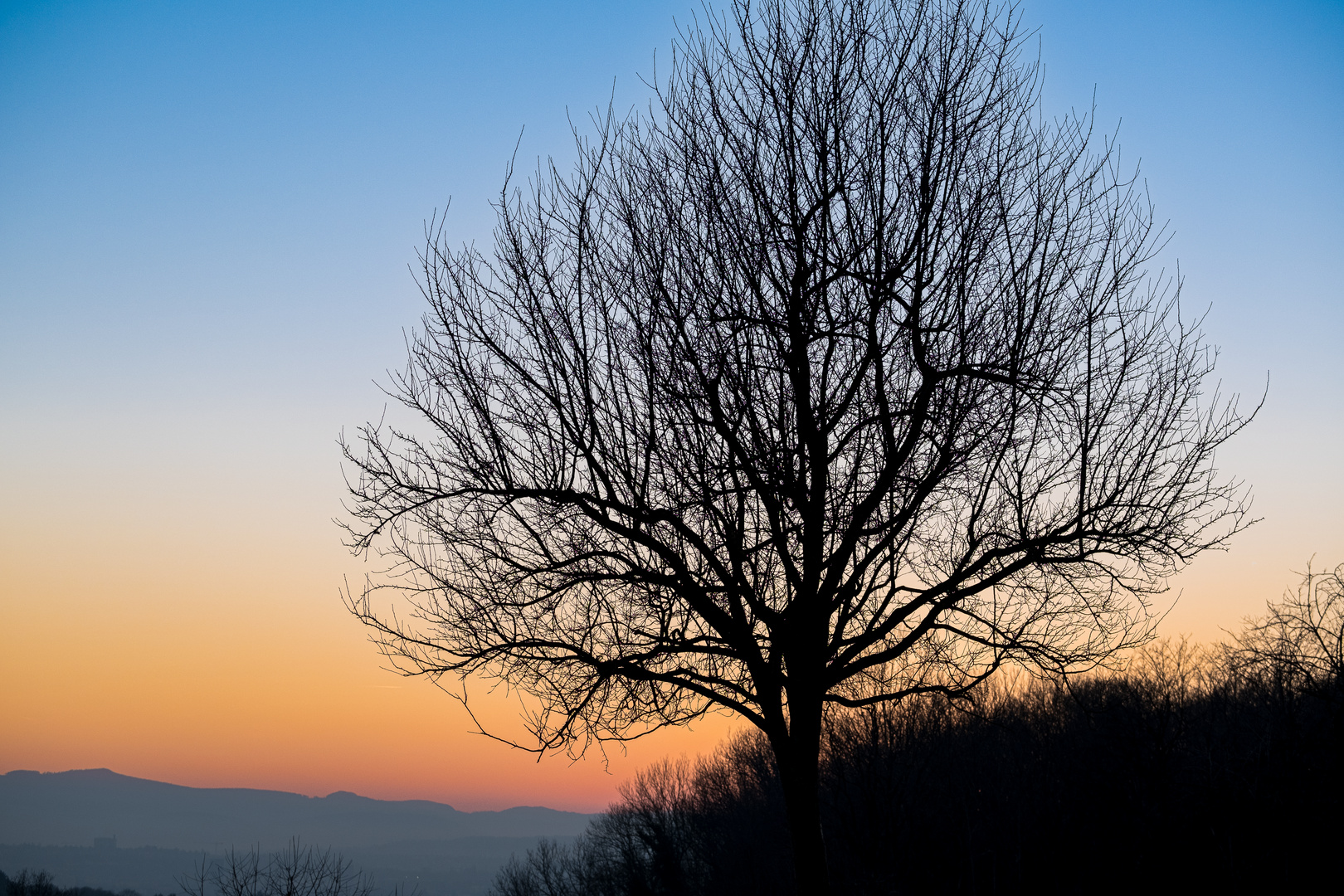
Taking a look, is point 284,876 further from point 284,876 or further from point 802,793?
point 802,793

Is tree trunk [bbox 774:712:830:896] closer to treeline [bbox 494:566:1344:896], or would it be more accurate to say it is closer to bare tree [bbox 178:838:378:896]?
treeline [bbox 494:566:1344:896]

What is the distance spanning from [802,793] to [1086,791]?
34.2m

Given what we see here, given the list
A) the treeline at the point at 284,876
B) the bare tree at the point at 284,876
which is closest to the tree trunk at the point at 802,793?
the treeline at the point at 284,876

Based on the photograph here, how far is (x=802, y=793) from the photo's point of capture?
6816mm

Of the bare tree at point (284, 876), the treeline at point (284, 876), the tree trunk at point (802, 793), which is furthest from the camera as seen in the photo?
the bare tree at point (284, 876)

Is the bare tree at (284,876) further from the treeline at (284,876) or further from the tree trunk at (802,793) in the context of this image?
the tree trunk at (802,793)

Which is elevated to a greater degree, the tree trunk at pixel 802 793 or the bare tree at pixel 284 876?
the tree trunk at pixel 802 793

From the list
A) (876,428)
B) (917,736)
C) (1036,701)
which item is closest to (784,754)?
(876,428)

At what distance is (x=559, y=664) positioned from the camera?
7387 millimetres

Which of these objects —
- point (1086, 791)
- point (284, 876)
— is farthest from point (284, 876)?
point (1086, 791)

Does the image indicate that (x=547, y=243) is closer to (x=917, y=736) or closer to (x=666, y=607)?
(x=666, y=607)

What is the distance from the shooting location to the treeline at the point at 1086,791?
21750mm

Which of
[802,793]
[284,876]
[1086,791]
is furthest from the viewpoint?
[1086,791]

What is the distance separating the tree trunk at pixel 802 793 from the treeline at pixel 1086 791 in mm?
1700
